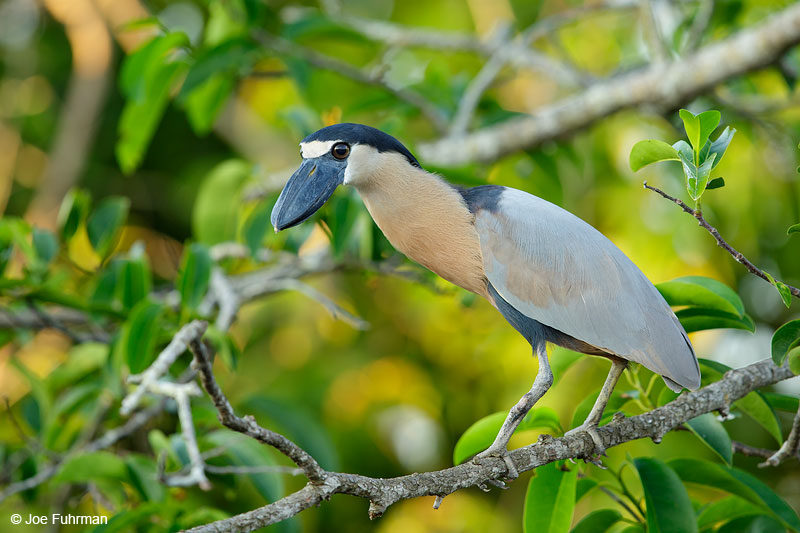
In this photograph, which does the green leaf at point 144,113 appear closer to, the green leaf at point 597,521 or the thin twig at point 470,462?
the thin twig at point 470,462

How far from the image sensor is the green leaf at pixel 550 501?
1.79 m

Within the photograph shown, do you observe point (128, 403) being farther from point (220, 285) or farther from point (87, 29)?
point (87, 29)

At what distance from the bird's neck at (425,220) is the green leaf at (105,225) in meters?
1.46

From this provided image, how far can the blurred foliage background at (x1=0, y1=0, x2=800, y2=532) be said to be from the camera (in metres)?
2.95

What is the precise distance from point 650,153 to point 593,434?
2.23ft

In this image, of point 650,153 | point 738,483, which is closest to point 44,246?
point 650,153

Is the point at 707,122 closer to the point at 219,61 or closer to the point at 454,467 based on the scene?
the point at 454,467

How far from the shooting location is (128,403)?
1.78 m

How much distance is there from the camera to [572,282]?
1953 mm

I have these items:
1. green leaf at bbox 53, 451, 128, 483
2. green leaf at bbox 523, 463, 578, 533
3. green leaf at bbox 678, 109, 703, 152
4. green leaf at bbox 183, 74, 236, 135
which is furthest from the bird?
green leaf at bbox 183, 74, 236, 135

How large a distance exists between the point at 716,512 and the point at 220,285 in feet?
6.25

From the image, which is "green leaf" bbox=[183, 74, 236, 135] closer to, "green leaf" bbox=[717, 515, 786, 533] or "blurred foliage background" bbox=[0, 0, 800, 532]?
"blurred foliage background" bbox=[0, 0, 800, 532]

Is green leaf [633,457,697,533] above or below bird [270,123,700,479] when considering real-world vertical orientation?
below

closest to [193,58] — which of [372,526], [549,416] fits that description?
[549,416]
